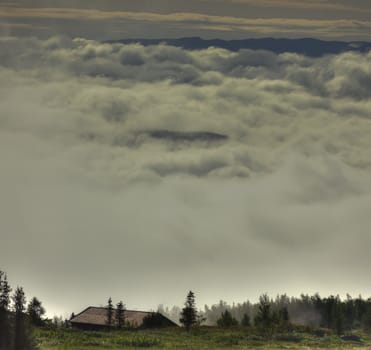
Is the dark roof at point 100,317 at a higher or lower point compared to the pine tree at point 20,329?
higher

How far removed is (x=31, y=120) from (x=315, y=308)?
8636 cm

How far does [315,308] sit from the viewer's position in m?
49.4

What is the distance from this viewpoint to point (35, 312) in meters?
45.1

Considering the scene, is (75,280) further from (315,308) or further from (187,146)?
(187,146)

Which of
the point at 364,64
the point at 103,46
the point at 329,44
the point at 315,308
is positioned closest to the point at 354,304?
the point at 315,308

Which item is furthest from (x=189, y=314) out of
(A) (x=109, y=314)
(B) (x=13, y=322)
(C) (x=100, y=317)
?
(B) (x=13, y=322)

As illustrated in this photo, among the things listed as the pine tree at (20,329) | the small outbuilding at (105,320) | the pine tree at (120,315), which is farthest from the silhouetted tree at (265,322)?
the pine tree at (20,329)

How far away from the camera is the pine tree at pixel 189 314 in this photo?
43.8 m

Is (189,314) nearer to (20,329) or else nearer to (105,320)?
(105,320)

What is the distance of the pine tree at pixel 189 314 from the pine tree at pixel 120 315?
2905 millimetres

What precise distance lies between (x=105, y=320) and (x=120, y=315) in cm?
108

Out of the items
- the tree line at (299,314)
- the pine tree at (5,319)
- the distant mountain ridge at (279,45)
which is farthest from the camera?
the distant mountain ridge at (279,45)

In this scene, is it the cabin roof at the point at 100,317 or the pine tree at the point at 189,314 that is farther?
the cabin roof at the point at 100,317

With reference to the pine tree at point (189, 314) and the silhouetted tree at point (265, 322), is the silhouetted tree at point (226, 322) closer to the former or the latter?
the silhouetted tree at point (265, 322)
